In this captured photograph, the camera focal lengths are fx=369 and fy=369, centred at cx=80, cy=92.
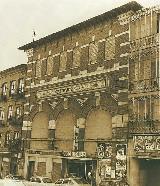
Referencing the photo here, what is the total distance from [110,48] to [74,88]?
4.74 meters

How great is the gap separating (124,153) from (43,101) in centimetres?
1096

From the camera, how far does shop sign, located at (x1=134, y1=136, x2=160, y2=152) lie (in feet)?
79.0

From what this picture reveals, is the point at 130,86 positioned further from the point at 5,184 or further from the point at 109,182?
the point at 5,184

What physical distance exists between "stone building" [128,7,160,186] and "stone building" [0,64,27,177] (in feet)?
48.0

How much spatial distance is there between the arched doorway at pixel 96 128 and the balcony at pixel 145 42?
17.5 feet

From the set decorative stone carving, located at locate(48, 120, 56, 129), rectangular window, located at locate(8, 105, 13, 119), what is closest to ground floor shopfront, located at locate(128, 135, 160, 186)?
decorative stone carving, located at locate(48, 120, 56, 129)

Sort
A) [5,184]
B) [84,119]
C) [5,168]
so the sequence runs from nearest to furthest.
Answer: [5,184], [84,119], [5,168]

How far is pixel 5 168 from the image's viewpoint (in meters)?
39.2

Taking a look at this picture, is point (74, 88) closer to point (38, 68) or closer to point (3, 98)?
point (38, 68)

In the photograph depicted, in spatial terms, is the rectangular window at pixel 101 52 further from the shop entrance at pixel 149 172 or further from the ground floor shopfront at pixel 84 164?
the shop entrance at pixel 149 172

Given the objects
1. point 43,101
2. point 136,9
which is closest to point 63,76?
point 43,101

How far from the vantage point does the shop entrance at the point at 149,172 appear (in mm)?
25266

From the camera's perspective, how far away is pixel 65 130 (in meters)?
31.1

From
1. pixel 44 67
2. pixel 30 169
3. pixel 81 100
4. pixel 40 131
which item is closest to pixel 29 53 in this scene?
pixel 44 67
